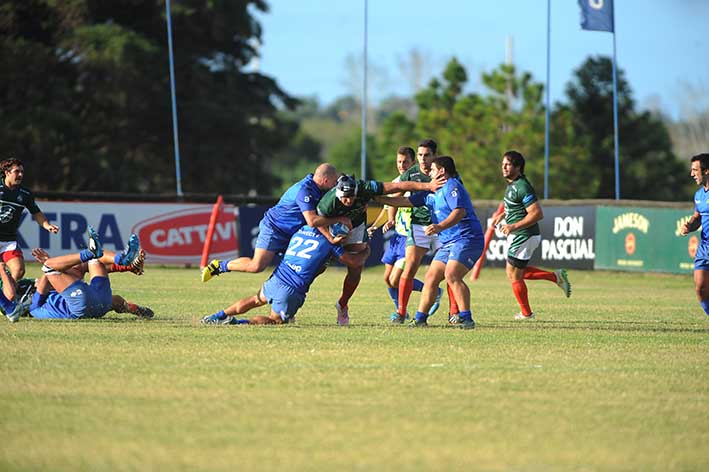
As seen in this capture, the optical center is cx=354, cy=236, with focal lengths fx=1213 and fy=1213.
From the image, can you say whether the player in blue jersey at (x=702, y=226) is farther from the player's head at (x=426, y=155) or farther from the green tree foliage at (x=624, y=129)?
the green tree foliage at (x=624, y=129)

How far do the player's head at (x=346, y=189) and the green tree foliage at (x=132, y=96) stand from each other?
109 feet

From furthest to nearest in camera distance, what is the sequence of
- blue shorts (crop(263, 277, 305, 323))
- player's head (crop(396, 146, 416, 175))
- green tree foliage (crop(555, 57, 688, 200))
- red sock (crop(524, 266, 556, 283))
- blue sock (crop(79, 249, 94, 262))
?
green tree foliage (crop(555, 57, 688, 200)), red sock (crop(524, 266, 556, 283)), player's head (crop(396, 146, 416, 175)), blue sock (crop(79, 249, 94, 262)), blue shorts (crop(263, 277, 305, 323))

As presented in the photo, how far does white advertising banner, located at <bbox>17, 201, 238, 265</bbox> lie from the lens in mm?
26484

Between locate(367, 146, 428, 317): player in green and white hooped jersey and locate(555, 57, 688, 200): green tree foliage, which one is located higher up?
locate(555, 57, 688, 200): green tree foliage

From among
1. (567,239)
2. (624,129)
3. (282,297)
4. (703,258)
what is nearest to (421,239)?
(282,297)

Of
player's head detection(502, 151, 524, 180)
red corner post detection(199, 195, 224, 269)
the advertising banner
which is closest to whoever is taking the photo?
player's head detection(502, 151, 524, 180)

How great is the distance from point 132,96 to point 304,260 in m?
35.6

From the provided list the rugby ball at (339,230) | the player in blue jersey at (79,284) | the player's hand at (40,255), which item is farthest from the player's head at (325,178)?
the player's hand at (40,255)

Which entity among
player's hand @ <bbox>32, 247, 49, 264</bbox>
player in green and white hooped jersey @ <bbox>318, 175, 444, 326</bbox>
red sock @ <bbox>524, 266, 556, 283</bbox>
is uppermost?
player in green and white hooped jersey @ <bbox>318, 175, 444, 326</bbox>

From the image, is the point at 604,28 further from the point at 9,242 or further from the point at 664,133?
the point at 664,133

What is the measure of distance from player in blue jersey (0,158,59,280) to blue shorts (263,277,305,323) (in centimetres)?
279

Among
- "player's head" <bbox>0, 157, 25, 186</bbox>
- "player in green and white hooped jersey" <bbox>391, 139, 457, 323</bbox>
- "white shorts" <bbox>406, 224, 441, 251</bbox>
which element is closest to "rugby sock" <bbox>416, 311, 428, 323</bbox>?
"player in green and white hooped jersey" <bbox>391, 139, 457, 323</bbox>

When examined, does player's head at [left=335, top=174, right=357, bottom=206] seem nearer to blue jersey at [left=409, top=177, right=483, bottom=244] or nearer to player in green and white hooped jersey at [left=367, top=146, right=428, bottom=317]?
blue jersey at [left=409, top=177, right=483, bottom=244]

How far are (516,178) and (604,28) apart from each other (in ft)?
64.5
